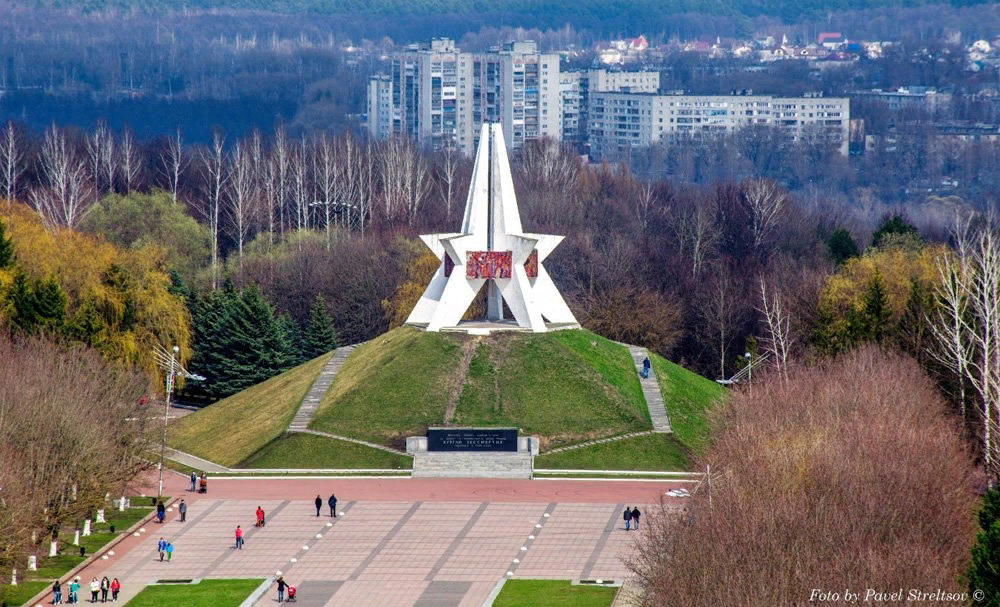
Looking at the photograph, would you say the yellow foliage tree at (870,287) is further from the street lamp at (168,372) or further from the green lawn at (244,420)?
the street lamp at (168,372)

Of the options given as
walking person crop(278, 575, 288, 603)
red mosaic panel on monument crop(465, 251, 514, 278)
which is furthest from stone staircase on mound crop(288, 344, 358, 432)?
walking person crop(278, 575, 288, 603)

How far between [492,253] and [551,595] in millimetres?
26271

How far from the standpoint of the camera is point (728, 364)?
358ft

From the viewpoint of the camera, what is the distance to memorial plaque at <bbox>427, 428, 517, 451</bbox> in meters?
81.9

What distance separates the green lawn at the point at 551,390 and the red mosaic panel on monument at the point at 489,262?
2.62 meters

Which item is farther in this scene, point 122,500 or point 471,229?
point 471,229

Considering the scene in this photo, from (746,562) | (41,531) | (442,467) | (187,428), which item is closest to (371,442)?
(442,467)

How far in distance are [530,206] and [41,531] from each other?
7026 cm

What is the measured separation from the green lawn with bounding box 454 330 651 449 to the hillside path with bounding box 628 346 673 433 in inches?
11.7

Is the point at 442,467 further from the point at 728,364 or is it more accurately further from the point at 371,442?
the point at 728,364

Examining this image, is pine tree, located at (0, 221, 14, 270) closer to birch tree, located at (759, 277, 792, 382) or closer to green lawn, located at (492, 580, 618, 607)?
birch tree, located at (759, 277, 792, 382)

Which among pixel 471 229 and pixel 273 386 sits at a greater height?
pixel 471 229

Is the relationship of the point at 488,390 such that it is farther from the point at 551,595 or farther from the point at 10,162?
the point at 10,162

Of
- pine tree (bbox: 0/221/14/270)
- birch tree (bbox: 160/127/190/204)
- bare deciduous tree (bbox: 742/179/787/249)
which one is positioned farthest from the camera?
birch tree (bbox: 160/127/190/204)
